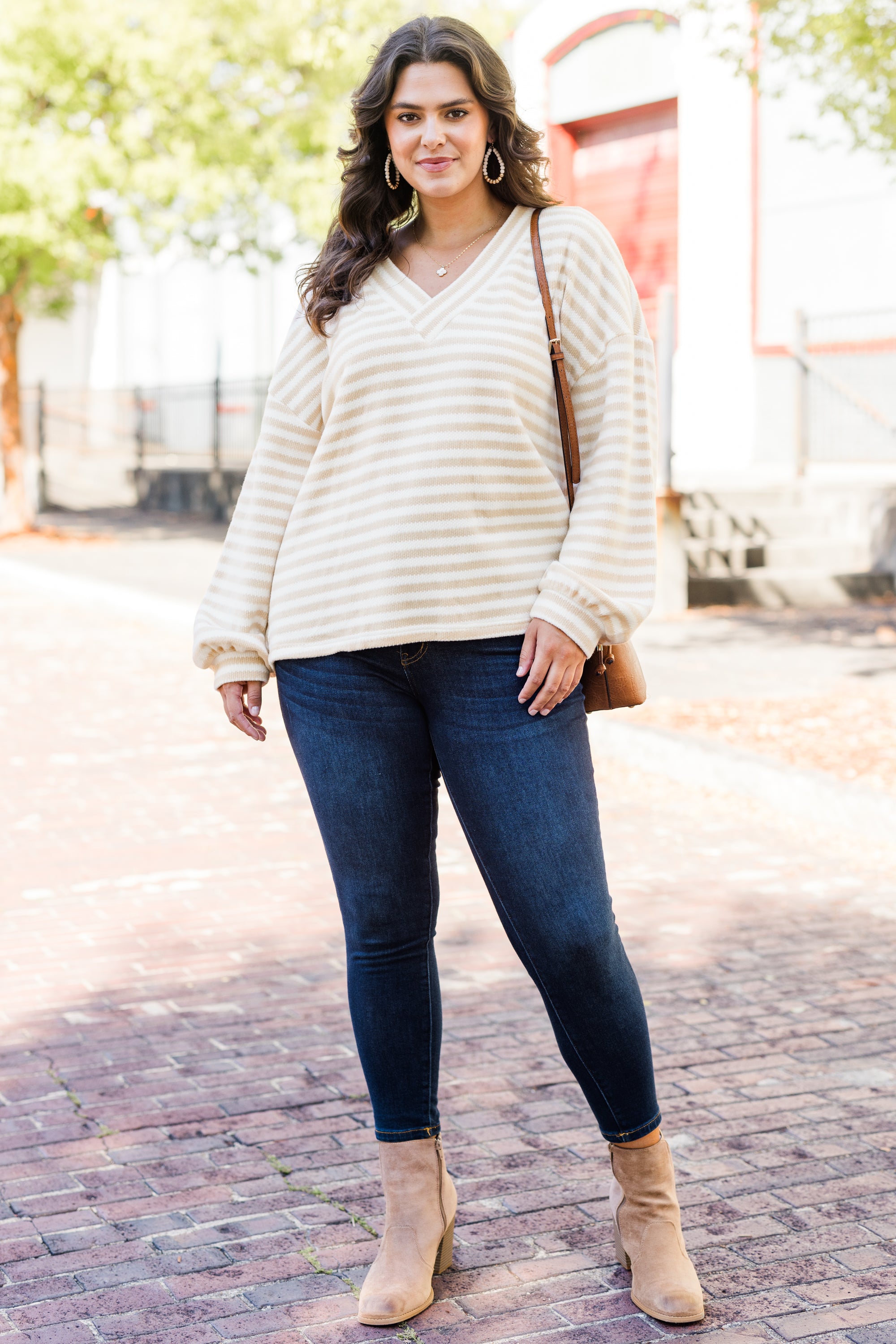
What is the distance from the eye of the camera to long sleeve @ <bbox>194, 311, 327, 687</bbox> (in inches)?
Answer: 101

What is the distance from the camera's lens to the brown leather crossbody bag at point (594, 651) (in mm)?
2422

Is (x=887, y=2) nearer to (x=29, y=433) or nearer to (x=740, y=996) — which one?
(x=740, y=996)

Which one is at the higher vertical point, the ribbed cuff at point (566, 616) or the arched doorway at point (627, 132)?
the arched doorway at point (627, 132)

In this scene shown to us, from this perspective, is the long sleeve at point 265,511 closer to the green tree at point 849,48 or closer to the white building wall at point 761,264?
the green tree at point 849,48

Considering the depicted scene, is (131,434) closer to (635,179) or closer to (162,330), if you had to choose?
(162,330)

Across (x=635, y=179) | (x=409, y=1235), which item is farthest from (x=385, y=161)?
(x=635, y=179)

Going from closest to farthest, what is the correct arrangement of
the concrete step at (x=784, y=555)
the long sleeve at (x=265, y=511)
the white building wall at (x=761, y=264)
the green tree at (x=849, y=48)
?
1. the long sleeve at (x=265, y=511)
2. the green tree at (x=849, y=48)
3. the concrete step at (x=784, y=555)
4. the white building wall at (x=761, y=264)

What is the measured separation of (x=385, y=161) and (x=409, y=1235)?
182cm

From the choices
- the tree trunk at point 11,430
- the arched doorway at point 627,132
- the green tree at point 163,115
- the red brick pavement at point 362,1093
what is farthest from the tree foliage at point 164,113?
the red brick pavement at point 362,1093

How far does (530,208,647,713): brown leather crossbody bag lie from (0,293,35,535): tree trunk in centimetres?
1777

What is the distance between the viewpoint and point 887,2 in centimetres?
670

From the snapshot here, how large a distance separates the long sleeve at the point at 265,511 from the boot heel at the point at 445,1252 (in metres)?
1.02

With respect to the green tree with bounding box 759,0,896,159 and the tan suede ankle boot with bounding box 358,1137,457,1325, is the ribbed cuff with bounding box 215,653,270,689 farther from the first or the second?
the green tree with bounding box 759,0,896,159

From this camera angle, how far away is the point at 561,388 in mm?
2420
